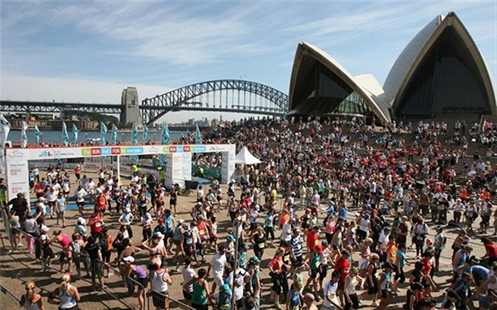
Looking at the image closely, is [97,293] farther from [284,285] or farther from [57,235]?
[284,285]

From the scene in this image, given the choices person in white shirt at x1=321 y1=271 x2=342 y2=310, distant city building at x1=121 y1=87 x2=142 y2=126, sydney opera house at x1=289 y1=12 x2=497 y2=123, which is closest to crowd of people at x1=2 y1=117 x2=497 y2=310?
person in white shirt at x1=321 y1=271 x2=342 y2=310

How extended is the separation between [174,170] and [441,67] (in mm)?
33891

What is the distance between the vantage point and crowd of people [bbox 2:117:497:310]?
6.99m

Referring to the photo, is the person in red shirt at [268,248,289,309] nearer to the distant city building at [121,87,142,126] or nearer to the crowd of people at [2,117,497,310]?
the crowd of people at [2,117,497,310]

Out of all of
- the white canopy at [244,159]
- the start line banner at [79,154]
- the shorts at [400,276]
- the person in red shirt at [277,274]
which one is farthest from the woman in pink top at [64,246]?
the white canopy at [244,159]

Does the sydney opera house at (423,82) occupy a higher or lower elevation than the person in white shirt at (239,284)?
higher

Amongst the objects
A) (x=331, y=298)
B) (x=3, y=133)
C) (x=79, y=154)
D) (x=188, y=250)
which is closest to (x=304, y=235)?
(x=188, y=250)

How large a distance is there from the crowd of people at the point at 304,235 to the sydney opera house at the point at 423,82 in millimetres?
15032

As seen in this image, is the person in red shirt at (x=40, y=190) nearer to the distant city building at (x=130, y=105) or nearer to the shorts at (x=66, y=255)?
the shorts at (x=66, y=255)

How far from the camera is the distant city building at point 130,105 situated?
12350 centimetres

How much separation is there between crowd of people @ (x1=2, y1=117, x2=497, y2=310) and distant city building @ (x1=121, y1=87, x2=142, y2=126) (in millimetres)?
106632

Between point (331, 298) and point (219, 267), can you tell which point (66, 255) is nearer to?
point (219, 267)

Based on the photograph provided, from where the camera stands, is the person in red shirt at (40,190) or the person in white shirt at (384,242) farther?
the person in red shirt at (40,190)

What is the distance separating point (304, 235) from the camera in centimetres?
1190
